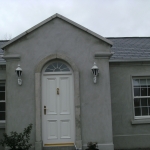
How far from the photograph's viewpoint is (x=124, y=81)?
34.4 feet

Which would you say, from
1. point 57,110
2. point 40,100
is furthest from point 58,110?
point 40,100

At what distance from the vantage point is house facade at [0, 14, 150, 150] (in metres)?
8.62

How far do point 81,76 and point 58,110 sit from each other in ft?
5.02

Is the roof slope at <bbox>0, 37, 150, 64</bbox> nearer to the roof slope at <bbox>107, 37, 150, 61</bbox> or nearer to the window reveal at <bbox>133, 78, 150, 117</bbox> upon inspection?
the roof slope at <bbox>107, 37, 150, 61</bbox>

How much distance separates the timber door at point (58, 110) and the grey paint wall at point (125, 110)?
237cm

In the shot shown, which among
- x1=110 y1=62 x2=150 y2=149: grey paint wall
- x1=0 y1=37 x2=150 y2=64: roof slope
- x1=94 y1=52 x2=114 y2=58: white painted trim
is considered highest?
x1=0 y1=37 x2=150 y2=64: roof slope

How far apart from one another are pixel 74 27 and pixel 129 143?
212 inches

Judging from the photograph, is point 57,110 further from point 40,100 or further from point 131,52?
point 131,52

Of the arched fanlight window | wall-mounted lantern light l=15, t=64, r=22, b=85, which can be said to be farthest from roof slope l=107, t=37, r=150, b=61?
wall-mounted lantern light l=15, t=64, r=22, b=85

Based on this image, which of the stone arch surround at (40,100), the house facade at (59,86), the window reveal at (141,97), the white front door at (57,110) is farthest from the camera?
the window reveal at (141,97)

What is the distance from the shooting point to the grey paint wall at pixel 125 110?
33.2 ft

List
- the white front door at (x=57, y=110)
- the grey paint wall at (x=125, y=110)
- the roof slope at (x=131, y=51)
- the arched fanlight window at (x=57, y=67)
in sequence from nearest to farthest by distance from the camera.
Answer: the white front door at (x=57, y=110) < the arched fanlight window at (x=57, y=67) < the grey paint wall at (x=125, y=110) < the roof slope at (x=131, y=51)

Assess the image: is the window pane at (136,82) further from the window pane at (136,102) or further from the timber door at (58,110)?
the timber door at (58,110)

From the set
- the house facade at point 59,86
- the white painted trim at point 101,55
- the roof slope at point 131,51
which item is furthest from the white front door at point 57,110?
the roof slope at point 131,51
